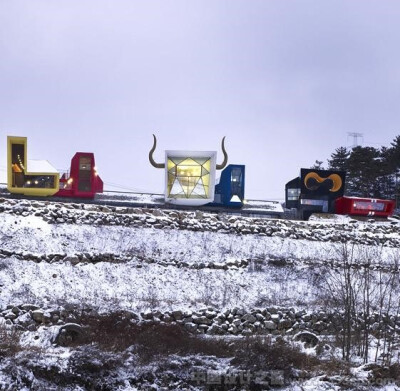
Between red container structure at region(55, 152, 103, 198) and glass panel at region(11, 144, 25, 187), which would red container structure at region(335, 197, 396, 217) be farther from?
glass panel at region(11, 144, 25, 187)

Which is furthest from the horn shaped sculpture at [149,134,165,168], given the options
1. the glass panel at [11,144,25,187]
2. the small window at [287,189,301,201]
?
the small window at [287,189,301,201]

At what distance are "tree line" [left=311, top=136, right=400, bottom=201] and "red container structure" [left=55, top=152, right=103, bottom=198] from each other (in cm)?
3452

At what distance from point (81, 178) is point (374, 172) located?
35443 millimetres

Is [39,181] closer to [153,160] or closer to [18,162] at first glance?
[18,162]

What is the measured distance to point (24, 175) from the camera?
43062mm

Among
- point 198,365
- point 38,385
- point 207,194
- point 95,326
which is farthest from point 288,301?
point 207,194

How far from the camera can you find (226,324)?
21.0m

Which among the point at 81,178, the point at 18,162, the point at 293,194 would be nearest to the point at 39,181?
the point at 18,162

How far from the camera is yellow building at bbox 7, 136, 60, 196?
42156 millimetres

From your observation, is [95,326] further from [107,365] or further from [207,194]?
[207,194]

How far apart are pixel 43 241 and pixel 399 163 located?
158 ft

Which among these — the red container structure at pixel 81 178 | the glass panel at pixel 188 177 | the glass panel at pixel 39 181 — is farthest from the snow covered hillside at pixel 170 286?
the glass panel at pixel 188 177

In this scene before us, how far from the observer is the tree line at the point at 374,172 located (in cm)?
6506

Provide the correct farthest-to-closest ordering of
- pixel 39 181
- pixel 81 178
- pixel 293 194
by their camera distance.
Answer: pixel 293 194 < pixel 81 178 < pixel 39 181
